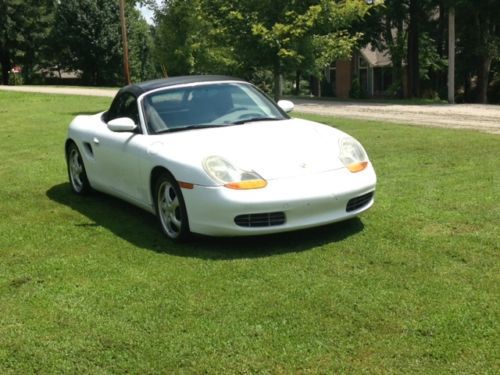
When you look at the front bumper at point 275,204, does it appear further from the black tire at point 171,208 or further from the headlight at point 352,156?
the headlight at point 352,156

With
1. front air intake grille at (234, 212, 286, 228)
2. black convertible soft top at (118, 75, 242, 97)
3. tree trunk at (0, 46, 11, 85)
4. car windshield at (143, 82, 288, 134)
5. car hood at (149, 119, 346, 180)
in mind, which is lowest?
front air intake grille at (234, 212, 286, 228)

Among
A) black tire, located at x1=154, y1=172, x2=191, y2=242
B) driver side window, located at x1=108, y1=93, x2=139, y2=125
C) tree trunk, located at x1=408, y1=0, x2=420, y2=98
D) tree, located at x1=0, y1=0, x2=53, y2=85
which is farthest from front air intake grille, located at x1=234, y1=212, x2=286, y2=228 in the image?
tree, located at x1=0, y1=0, x2=53, y2=85

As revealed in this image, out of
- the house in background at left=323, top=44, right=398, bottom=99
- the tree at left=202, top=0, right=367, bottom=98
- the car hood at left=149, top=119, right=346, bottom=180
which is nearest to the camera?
the car hood at left=149, top=119, right=346, bottom=180

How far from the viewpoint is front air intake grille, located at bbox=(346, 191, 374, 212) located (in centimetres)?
516

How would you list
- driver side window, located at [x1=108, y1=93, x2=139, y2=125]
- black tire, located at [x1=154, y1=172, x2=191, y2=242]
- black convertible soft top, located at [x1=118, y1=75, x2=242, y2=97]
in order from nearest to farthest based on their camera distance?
black tire, located at [x1=154, y1=172, x2=191, y2=242], driver side window, located at [x1=108, y1=93, x2=139, y2=125], black convertible soft top, located at [x1=118, y1=75, x2=242, y2=97]

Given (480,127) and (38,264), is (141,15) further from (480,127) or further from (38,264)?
(38,264)

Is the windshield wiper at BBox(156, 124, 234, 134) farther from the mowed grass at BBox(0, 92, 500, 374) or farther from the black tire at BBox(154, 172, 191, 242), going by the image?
the mowed grass at BBox(0, 92, 500, 374)

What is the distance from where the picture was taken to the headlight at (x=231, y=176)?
15.7ft

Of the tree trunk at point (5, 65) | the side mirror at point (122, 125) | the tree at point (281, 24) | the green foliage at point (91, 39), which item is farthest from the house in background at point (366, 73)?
the side mirror at point (122, 125)

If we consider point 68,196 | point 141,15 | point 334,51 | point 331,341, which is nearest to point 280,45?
point 334,51

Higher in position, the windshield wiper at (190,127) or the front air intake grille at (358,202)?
the windshield wiper at (190,127)

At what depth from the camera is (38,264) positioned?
4.83 m

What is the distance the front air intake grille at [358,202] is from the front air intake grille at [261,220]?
642 millimetres

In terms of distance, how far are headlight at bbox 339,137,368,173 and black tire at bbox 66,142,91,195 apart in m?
3.16
